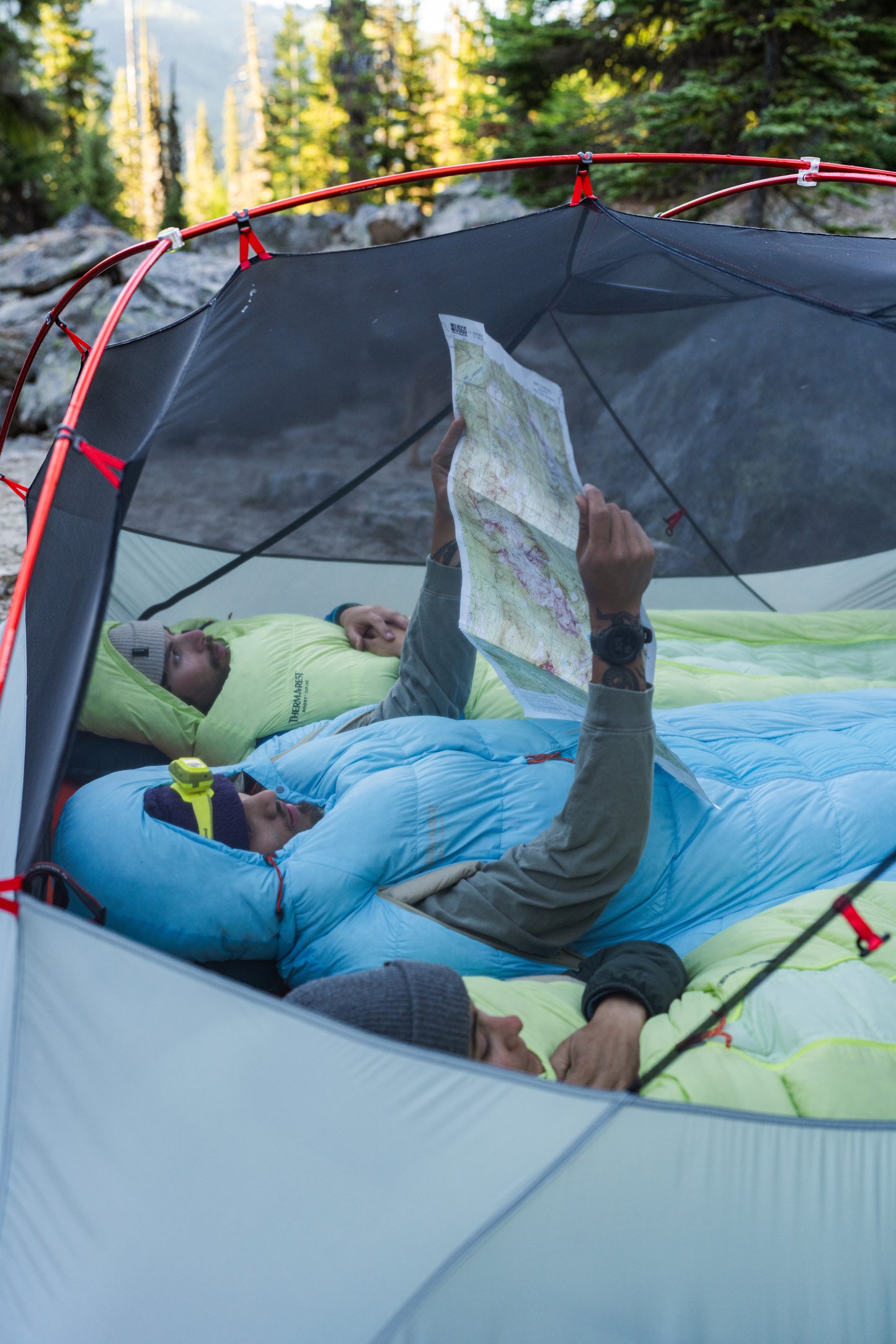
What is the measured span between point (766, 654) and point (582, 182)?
3.91 ft

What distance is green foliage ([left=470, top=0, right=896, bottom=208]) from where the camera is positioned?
3945 mm

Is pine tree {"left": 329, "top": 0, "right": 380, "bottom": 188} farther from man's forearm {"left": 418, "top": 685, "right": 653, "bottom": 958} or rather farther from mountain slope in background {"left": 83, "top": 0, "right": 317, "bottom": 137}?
mountain slope in background {"left": 83, "top": 0, "right": 317, "bottom": 137}

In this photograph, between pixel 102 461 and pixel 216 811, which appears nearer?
pixel 102 461

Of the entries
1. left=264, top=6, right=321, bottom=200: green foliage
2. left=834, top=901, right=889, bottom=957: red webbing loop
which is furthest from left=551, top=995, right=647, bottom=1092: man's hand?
left=264, top=6, right=321, bottom=200: green foliage

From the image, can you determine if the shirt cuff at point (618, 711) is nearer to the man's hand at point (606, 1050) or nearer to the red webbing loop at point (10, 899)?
the man's hand at point (606, 1050)

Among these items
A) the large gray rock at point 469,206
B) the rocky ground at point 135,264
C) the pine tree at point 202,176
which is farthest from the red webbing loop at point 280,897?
the pine tree at point 202,176

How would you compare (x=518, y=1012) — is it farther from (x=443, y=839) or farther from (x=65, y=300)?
(x=65, y=300)

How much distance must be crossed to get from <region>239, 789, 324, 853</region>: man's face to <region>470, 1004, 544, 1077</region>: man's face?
1.48 ft

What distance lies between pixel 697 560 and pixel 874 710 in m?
0.81

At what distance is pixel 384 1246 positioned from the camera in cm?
70

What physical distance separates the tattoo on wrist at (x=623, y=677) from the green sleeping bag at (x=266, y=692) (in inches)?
30.8

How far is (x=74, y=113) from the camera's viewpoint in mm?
12719

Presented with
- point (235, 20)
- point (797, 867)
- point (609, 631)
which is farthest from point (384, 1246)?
point (235, 20)

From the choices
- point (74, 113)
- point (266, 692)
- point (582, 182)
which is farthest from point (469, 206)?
point (74, 113)
